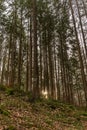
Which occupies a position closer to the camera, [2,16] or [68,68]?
[2,16]

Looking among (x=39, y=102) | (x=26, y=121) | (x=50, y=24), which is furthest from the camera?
(x=50, y=24)

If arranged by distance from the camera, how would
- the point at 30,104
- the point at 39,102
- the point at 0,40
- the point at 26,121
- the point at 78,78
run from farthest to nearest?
the point at 78,78 < the point at 0,40 < the point at 39,102 < the point at 30,104 < the point at 26,121

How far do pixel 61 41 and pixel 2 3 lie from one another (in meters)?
7.19

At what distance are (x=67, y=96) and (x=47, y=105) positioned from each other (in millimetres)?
10900

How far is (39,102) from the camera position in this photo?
10609mm

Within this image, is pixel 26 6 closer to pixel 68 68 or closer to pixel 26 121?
pixel 68 68

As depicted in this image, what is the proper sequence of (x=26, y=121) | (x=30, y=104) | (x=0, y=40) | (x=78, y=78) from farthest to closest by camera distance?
(x=78, y=78), (x=0, y=40), (x=30, y=104), (x=26, y=121)

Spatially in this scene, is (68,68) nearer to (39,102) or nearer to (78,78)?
(78,78)

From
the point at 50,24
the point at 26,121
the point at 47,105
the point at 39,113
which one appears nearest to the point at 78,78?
the point at 50,24

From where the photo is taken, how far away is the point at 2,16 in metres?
20.1

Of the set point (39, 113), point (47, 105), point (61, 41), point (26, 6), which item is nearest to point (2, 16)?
point (26, 6)

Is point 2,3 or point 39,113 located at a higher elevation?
point 2,3

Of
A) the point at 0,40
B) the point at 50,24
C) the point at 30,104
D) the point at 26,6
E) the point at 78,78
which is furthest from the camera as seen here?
the point at 78,78

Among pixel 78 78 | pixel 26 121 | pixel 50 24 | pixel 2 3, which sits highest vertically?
pixel 2 3
